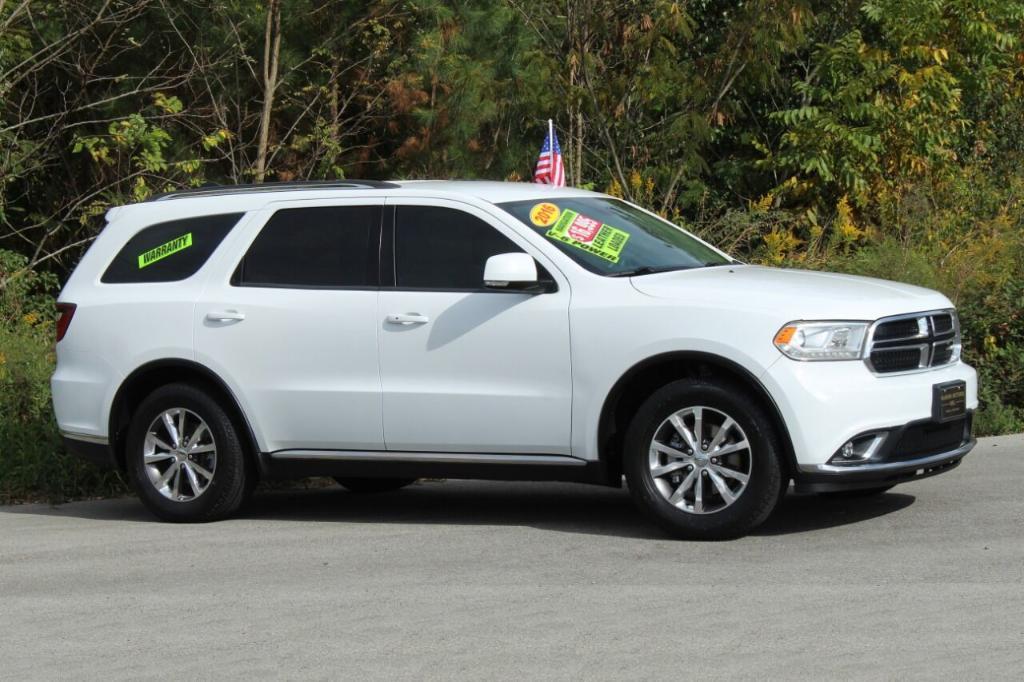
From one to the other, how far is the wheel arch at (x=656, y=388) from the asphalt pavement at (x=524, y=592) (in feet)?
1.46

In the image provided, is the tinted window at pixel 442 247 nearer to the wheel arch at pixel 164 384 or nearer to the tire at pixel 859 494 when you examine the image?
the wheel arch at pixel 164 384

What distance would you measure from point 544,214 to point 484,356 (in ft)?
2.84

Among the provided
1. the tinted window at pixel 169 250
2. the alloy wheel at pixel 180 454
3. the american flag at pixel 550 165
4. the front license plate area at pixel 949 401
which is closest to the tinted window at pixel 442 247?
the tinted window at pixel 169 250

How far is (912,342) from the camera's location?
8.66 m

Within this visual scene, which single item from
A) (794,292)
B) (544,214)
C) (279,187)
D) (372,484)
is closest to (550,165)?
(372,484)

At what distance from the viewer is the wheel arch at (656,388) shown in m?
8.37

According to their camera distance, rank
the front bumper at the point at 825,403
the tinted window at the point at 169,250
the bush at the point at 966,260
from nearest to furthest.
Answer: the front bumper at the point at 825,403, the tinted window at the point at 169,250, the bush at the point at 966,260

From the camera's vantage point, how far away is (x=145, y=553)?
29.4 ft

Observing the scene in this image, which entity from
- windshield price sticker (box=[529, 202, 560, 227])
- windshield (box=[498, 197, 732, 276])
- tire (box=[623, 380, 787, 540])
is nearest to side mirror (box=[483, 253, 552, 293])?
windshield (box=[498, 197, 732, 276])

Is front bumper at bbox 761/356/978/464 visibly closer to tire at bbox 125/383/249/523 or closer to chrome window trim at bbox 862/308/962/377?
chrome window trim at bbox 862/308/962/377

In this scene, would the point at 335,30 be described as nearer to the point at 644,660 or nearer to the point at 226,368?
the point at 226,368

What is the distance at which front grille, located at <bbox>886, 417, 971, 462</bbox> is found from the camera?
8.47 metres

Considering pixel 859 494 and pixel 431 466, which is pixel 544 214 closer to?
pixel 431 466

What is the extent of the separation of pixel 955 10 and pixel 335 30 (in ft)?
25.8
